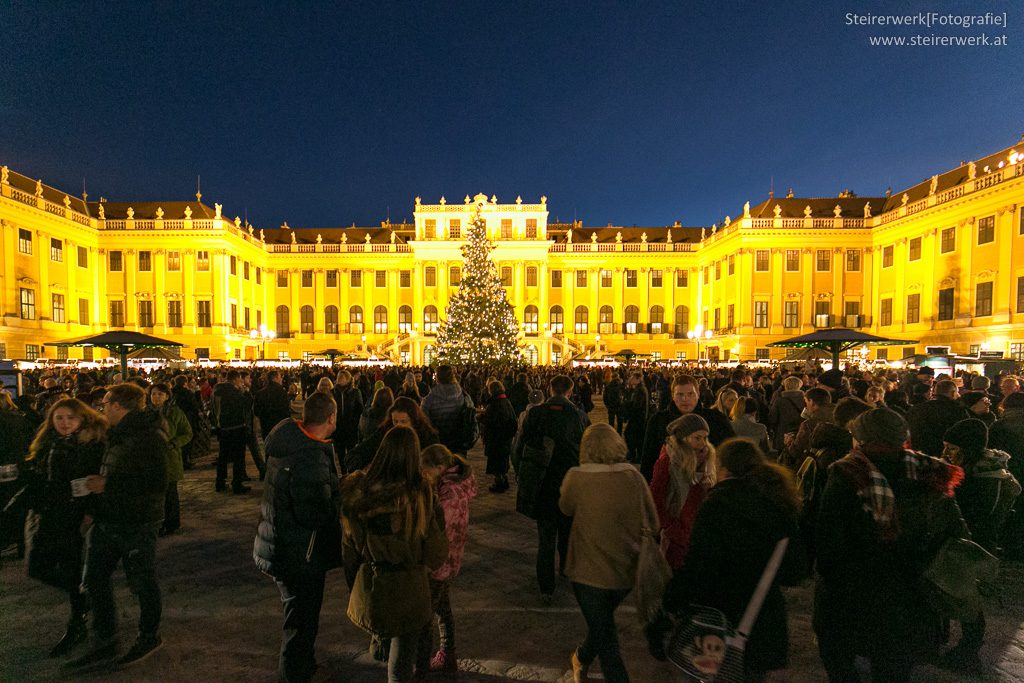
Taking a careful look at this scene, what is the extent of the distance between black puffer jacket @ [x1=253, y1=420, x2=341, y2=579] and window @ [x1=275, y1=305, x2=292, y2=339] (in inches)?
2049

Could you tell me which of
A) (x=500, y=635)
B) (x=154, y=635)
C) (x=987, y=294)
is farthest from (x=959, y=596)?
(x=987, y=294)

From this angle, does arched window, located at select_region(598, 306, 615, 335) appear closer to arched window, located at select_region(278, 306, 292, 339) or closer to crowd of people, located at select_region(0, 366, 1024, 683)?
arched window, located at select_region(278, 306, 292, 339)

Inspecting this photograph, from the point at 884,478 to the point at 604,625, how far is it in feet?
5.32

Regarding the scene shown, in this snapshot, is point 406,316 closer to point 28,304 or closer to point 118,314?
point 118,314

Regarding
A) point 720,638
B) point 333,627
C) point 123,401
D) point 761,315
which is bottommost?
point 333,627

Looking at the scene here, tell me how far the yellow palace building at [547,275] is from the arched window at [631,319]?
0.44ft

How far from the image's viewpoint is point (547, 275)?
51.1 meters

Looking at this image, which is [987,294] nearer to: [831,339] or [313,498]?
[831,339]

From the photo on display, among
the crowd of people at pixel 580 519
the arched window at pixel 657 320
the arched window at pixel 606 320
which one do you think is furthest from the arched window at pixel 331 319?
the crowd of people at pixel 580 519

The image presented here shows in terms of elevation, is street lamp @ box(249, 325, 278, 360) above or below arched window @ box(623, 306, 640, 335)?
below

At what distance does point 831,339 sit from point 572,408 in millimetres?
11185

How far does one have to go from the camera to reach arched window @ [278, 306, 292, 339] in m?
51.6

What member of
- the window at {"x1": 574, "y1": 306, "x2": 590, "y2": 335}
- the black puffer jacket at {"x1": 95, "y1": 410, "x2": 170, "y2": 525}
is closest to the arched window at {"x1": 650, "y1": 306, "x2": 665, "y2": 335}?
the window at {"x1": 574, "y1": 306, "x2": 590, "y2": 335}

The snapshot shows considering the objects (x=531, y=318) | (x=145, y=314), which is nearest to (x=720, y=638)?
(x=531, y=318)
